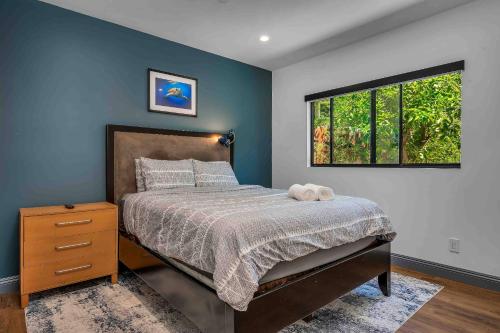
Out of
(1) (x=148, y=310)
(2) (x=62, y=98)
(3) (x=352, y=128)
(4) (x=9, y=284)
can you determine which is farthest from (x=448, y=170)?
(4) (x=9, y=284)

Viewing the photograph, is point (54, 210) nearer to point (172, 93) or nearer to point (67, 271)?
point (67, 271)

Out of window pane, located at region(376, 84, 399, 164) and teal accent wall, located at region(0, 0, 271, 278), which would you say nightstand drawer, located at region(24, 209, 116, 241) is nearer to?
teal accent wall, located at region(0, 0, 271, 278)

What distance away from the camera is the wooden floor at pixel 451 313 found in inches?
75.2

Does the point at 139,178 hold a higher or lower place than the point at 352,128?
lower

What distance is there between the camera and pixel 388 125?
3336 millimetres

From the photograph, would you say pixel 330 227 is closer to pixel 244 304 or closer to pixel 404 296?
pixel 244 304

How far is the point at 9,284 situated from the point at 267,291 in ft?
7.56

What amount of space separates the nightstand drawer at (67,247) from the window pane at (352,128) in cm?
276

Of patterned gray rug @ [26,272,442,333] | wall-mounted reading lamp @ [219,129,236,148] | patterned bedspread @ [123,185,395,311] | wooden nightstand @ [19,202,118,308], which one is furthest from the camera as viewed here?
wall-mounted reading lamp @ [219,129,236,148]

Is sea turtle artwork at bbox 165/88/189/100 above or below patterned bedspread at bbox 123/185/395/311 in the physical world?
above

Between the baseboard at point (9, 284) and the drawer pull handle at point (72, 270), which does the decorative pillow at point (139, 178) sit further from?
the baseboard at point (9, 284)

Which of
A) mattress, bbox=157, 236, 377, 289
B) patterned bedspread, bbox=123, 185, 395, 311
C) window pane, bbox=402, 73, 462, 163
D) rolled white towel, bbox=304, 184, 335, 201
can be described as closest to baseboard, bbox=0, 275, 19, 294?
patterned bedspread, bbox=123, 185, 395, 311

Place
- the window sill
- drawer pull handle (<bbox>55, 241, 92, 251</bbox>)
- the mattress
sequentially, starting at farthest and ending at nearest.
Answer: the window sill
drawer pull handle (<bbox>55, 241, 92, 251</bbox>)
the mattress

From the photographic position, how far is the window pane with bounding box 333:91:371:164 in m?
3.54
